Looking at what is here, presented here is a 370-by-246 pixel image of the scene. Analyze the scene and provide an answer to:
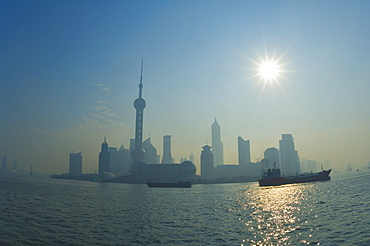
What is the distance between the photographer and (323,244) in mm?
28906

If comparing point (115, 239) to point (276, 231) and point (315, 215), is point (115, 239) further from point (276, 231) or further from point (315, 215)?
point (315, 215)

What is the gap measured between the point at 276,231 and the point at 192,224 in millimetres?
13444

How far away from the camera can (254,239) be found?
32.1m

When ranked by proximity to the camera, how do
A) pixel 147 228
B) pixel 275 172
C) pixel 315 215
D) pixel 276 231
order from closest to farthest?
pixel 276 231 < pixel 147 228 < pixel 315 215 < pixel 275 172

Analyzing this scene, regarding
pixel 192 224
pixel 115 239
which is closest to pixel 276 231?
pixel 192 224

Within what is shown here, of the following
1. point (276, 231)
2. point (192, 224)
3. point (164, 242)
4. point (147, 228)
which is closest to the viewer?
point (164, 242)

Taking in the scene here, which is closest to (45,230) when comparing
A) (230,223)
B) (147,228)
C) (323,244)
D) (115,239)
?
(115,239)

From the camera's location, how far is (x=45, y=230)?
3688 centimetres

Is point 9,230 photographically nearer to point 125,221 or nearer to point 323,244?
point 125,221

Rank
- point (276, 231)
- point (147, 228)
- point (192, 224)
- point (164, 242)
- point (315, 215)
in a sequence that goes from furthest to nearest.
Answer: point (315, 215) → point (192, 224) → point (147, 228) → point (276, 231) → point (164, 242)

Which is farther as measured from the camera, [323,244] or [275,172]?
[275,172]

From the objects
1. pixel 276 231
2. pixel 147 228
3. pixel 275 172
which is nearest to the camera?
pixel 276 231

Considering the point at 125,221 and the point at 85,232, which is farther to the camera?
the point at 125,221

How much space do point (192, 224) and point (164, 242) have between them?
11.4m
